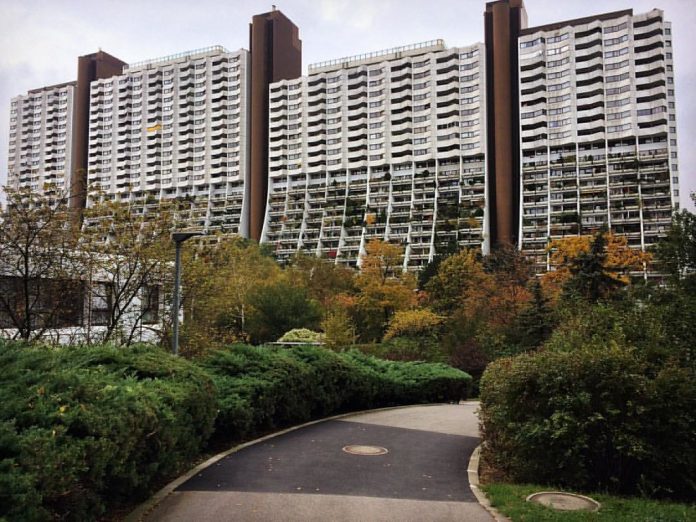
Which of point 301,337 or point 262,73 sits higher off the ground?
point 262,73

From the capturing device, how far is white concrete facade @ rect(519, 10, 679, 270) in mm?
84688

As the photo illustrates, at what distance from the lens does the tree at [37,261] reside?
14.2 m

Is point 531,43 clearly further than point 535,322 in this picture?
Yes

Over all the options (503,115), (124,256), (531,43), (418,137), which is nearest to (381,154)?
(418,137)

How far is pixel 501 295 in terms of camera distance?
121 ft

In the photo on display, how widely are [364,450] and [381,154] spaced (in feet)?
305

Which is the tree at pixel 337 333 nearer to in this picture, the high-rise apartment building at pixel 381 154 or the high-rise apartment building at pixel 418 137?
the high-rise apartment building at pixel 418 137

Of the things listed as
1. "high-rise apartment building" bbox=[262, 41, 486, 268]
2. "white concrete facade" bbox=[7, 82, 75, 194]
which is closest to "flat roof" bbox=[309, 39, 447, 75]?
"high-rise apartment building" bbox=[262, 41, 486, 268]

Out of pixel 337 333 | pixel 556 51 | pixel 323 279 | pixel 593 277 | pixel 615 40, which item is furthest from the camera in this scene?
pixel 556 51

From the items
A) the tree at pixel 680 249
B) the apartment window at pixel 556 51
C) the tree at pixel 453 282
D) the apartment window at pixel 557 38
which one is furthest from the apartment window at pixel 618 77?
the tree at pixel 680 249

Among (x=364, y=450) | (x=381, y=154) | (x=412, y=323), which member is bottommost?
(x=364, y=450)

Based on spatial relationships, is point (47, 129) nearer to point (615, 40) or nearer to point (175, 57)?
point (175, 57)

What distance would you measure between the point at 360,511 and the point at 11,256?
11.4 metres

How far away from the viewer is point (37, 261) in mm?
14570
